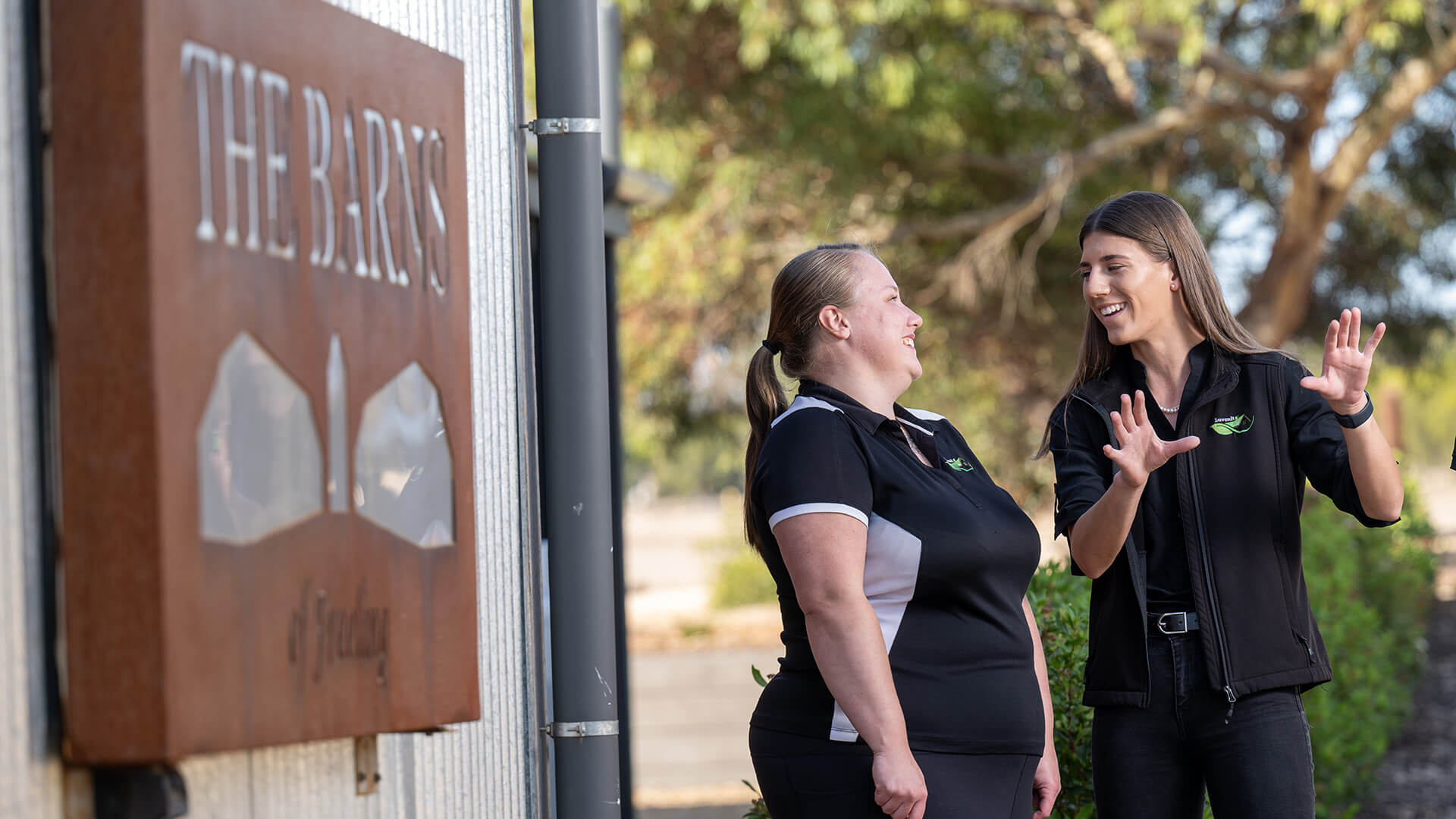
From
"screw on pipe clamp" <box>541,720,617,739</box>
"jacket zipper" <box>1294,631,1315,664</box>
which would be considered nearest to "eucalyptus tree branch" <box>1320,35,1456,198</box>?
"jacket zipper" <box>1294,631,1315,664</box>

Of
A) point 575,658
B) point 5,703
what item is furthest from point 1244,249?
point 5,703

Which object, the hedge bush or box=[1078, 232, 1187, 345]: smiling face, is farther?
the hedge bush

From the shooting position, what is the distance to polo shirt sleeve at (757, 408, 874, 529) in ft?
8.24

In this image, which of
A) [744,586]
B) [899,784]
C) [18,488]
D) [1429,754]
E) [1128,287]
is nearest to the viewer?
[18,488]

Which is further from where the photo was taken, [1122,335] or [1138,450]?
[1122,335]

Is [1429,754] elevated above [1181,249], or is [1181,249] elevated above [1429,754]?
[1181,249]

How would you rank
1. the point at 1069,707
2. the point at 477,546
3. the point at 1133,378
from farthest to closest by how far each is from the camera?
the point at 1069,707 → the point at 1133,378 → the point at 477,546

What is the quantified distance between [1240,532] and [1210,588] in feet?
0.41

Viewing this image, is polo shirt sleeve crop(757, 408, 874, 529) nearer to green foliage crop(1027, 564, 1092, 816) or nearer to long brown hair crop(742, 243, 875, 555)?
long brown hair crop(742, 243, 875, 555)

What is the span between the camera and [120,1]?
4.88 ft

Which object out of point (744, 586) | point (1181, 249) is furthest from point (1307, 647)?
point (744, 586)

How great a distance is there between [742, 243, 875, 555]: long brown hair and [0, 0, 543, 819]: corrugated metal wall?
0.54 metres

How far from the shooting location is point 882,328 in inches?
111

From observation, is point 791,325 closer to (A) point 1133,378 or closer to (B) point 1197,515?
(A) point 1133,378
